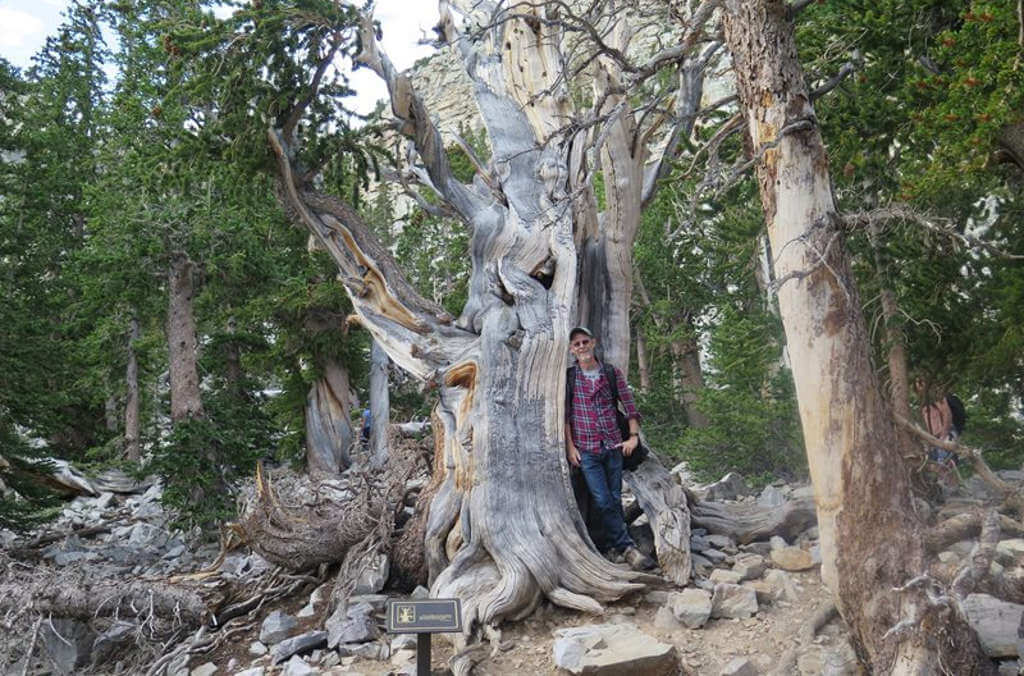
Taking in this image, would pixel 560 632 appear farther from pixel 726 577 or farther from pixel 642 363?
pixel 642 363

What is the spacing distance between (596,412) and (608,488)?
64 centimetres

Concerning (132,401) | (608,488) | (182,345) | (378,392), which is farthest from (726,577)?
(132,401)

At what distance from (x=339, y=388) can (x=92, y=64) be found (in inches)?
481

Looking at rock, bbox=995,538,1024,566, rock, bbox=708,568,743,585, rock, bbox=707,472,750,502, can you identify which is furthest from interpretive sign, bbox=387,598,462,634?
rock, bbox=707,472,750,502

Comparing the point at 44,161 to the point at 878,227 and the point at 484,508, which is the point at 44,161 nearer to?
the point at 484,508

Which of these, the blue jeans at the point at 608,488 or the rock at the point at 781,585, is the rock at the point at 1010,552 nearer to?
the rock at the point at 781,585

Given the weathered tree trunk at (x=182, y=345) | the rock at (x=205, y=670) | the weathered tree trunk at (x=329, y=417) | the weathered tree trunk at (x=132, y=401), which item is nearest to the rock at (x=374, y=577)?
the rock at (x=205, y=670)

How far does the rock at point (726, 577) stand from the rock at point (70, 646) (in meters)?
5.07

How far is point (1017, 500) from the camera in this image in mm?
4992

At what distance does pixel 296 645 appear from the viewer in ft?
17.6

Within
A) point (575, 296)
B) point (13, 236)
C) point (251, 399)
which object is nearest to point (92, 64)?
point (13, 236)

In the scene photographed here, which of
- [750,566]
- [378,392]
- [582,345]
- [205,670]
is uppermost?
[378,392]

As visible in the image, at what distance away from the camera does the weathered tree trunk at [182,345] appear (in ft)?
32.6

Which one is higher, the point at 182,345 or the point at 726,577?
the point at 182,345
